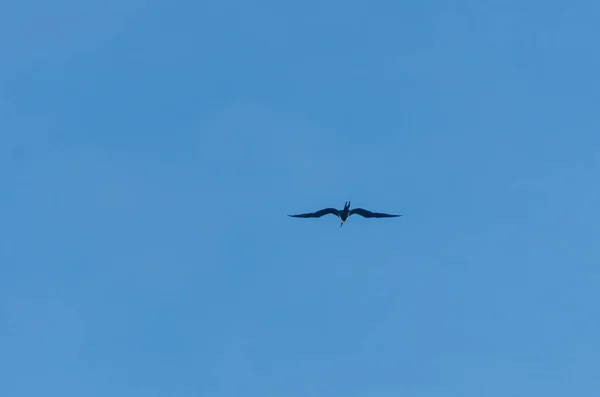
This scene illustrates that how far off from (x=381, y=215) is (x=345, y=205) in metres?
6.23

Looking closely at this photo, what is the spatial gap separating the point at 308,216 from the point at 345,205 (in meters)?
5.97

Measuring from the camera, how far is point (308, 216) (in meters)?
144

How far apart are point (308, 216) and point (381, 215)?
33.7 ft

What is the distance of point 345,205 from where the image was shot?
141375 millimetres

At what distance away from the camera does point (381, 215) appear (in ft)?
474
